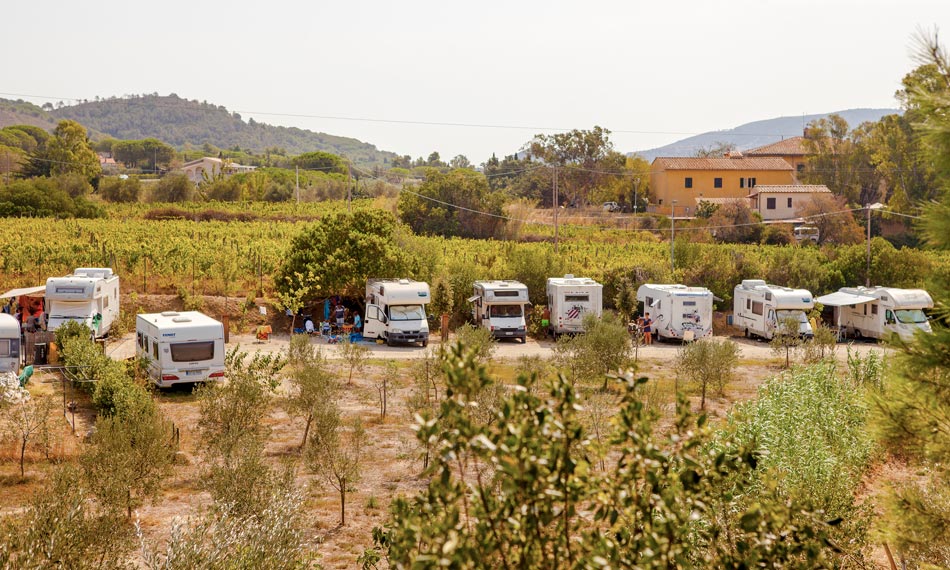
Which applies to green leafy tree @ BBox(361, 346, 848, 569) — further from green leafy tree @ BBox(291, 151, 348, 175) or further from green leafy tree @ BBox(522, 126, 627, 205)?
green leafy tree @ BBox(291, 151, 348, 175)

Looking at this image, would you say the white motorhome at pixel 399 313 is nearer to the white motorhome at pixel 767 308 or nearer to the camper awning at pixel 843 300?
the white motorhome at pixel 767 308

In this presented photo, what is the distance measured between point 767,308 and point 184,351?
19.1 meters

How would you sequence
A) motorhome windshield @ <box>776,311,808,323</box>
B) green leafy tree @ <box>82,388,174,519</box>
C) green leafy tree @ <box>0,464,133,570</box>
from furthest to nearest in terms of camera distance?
motorhome windshield @ <box>776,311,808,323</box>
green leafy tree @ <box>82,388,174,519</box>
green leafy tree @ <box>0,464,133,570</box>

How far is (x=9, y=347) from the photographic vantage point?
860 inches

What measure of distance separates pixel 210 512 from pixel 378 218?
23.4 m

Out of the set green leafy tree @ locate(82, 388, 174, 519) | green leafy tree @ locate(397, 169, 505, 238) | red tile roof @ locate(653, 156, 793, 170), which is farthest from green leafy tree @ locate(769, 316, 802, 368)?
red tile roof @ locate(653, 156, 793, 170)

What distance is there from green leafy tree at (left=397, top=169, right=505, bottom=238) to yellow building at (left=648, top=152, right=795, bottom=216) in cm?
1545

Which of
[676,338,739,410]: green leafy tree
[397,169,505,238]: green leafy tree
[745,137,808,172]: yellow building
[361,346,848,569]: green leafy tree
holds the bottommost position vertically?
[676,338,739,410]: green leafy tree

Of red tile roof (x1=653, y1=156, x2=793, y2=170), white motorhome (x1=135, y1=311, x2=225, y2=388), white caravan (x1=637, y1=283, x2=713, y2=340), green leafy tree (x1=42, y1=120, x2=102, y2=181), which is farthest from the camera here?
green leafy tree (x1=42, y1=120, x2=102, y2=181)

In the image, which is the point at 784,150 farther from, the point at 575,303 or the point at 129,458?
the point at 129,458

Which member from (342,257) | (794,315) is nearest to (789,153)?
(794,315)

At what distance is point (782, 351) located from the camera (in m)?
28.5

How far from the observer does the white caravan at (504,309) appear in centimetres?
3038

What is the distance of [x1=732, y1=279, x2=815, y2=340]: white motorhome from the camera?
3012 centimetres
